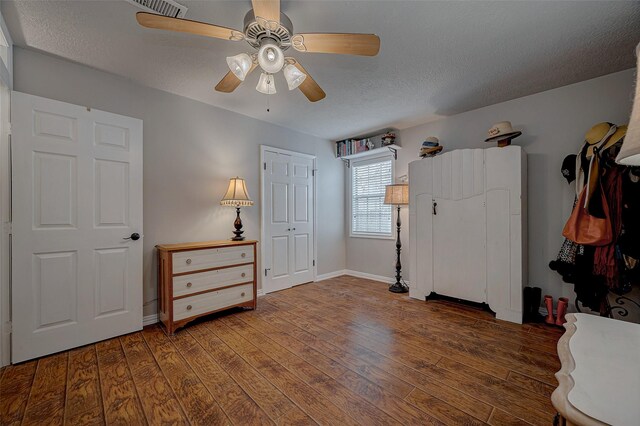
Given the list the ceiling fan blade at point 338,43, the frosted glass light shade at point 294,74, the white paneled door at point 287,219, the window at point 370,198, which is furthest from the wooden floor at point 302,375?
the ceiling fan blade at point 338,43

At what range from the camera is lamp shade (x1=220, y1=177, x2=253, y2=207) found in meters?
3.08

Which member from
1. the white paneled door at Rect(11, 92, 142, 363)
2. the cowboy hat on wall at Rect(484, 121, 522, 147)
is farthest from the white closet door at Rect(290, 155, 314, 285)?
the cowboy hat on wall at Rect(484, 121, 522, 147)

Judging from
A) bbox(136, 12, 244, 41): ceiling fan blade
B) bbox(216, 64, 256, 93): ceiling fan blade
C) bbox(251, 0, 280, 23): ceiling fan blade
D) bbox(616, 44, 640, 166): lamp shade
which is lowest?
bbox(616, 44, 640, 166): lamp shade

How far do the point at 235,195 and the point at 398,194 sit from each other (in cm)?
223

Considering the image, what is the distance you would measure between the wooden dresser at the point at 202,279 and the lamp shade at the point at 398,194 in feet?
6.57

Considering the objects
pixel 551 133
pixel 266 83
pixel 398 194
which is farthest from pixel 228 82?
pixel 551 133

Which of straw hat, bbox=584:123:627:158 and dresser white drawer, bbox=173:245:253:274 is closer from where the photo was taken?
straw hat, bbox=584:123:627:158

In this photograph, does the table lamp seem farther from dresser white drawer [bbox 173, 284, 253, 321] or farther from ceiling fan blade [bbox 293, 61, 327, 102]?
ceiling fan blade [bbox 293, 61, 327, 102]

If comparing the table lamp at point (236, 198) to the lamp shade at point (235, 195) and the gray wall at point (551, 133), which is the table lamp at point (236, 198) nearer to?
the lamp shade at point (235, 195)

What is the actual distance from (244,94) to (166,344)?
2.57m

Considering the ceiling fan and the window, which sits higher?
the ceiling fan

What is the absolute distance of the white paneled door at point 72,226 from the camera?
204 centimetres

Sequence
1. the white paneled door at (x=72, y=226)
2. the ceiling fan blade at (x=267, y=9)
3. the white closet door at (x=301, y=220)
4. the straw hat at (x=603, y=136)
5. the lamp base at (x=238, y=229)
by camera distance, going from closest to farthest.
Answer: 1. the ceiling fan blade at (x=267, y=9)
2. the white paneled door at (x=72, y=226)
3. the straw hat at (x=603, y=136)
4. the lamp base at (x=238, y=229)
5. the white closet door at (x=301, y=220)

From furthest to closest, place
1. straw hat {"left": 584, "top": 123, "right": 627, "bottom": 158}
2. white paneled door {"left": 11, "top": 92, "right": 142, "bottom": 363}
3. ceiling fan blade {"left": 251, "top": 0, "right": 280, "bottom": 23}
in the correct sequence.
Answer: straw hat {"left": 584, "top": 123, "right": 627, "bottom": 158}
white paneled door {"left": 11, "top": 92, "right": 142, "bottom": 363}
ceiling fan blade {"left": 251, "top": 0, "right": 280, "bottom": 23}
